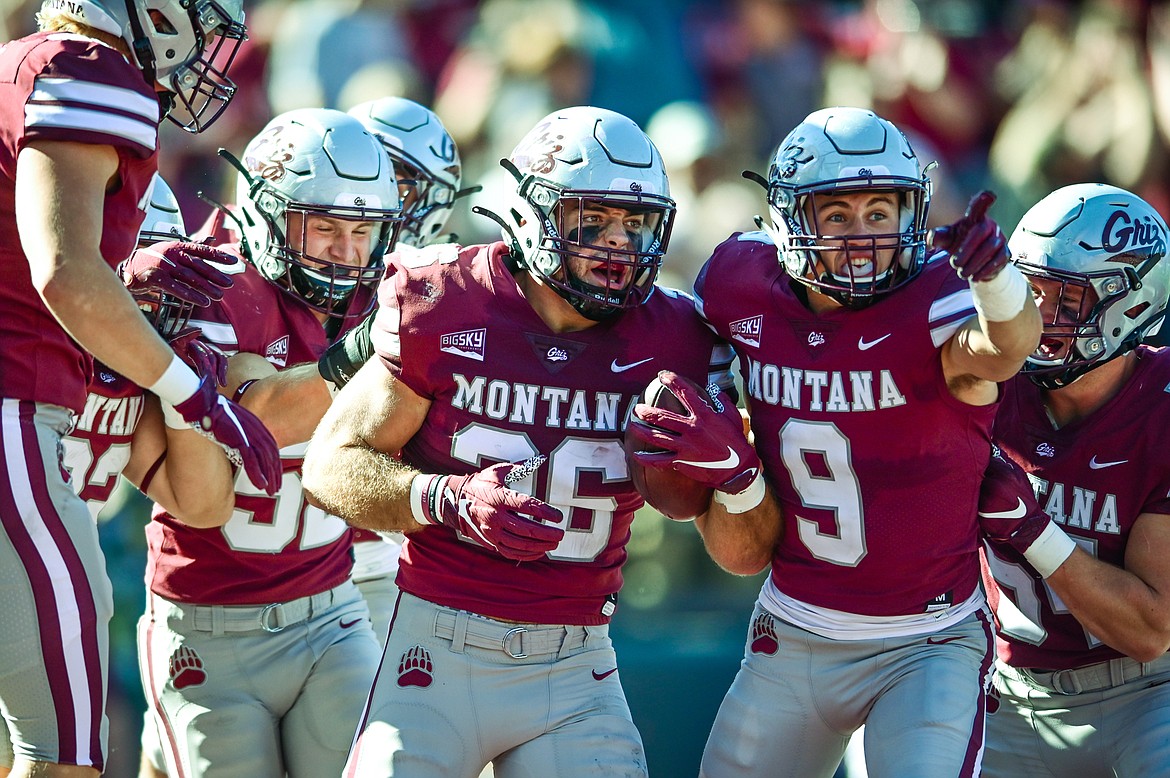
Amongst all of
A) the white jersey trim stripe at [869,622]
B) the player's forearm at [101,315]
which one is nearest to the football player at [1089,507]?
the white jersey trim stripe at [869,622]

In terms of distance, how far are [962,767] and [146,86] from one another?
2408 millimetres

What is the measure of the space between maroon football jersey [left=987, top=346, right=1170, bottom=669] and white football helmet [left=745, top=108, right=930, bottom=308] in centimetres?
72

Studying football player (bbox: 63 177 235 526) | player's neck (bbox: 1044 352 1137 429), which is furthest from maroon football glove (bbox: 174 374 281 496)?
player's neck (bbox: 1044 352 1137 429)

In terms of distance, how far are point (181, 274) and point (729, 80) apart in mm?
5062

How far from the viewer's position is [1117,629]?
385cm

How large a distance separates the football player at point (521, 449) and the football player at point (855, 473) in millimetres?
243

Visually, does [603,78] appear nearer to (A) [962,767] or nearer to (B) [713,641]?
(B) [713,641]

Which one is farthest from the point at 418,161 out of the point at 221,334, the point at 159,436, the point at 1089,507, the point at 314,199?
the point at 1089,507

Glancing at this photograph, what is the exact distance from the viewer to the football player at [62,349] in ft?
9.79

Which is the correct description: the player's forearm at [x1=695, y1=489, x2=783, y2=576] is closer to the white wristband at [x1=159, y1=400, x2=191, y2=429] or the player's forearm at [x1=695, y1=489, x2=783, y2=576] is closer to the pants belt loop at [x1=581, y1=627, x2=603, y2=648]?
the pants belt loop at [x1=581, y1=627, x2=603, y2=648]

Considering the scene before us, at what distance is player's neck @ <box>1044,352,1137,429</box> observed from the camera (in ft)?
13.5

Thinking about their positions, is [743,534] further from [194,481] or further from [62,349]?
[62,349]

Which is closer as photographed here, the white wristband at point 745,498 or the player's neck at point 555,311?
the white wristband at point 745,498

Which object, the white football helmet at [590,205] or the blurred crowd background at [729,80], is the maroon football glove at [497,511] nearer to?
the white football helmet at [590,205]
